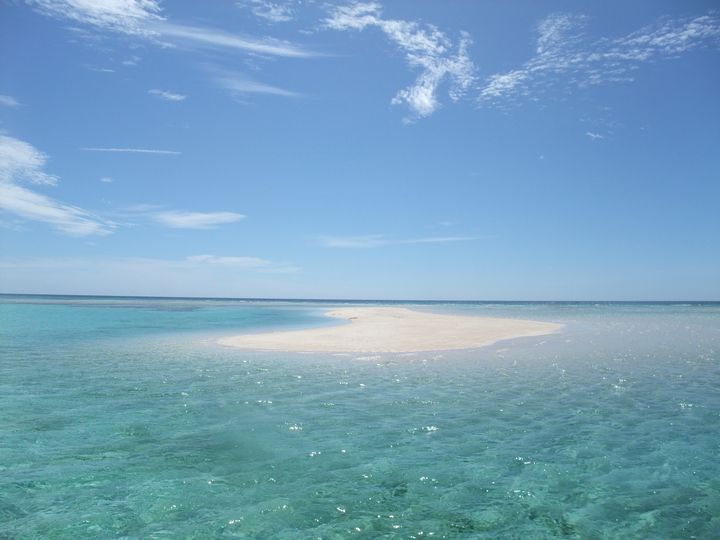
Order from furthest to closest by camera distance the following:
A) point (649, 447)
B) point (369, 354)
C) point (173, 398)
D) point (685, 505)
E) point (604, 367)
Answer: point (369, 354) < point (604, 367) < point (173, 398) < point (649, 447) < point (685, 505)

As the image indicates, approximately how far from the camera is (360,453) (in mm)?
9234

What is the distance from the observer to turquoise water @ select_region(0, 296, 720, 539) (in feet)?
21.6

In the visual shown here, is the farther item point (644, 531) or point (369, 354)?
point (369, 354)

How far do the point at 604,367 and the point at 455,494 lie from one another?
605 inches

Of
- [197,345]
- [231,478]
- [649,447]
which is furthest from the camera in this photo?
[197,345]

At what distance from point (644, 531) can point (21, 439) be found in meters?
12.3

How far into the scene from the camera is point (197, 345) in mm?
28641

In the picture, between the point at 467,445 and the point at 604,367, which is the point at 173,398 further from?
the point at 604,367

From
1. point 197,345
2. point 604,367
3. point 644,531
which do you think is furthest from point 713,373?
point 197,345

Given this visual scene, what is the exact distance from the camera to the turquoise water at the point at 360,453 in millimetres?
6586

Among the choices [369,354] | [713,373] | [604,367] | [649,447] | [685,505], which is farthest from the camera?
[369,354]

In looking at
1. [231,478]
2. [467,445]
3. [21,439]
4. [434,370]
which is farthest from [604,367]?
[21,439]

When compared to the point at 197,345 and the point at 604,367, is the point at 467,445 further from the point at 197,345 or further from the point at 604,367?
the point at 197,345

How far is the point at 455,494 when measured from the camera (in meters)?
7.42
